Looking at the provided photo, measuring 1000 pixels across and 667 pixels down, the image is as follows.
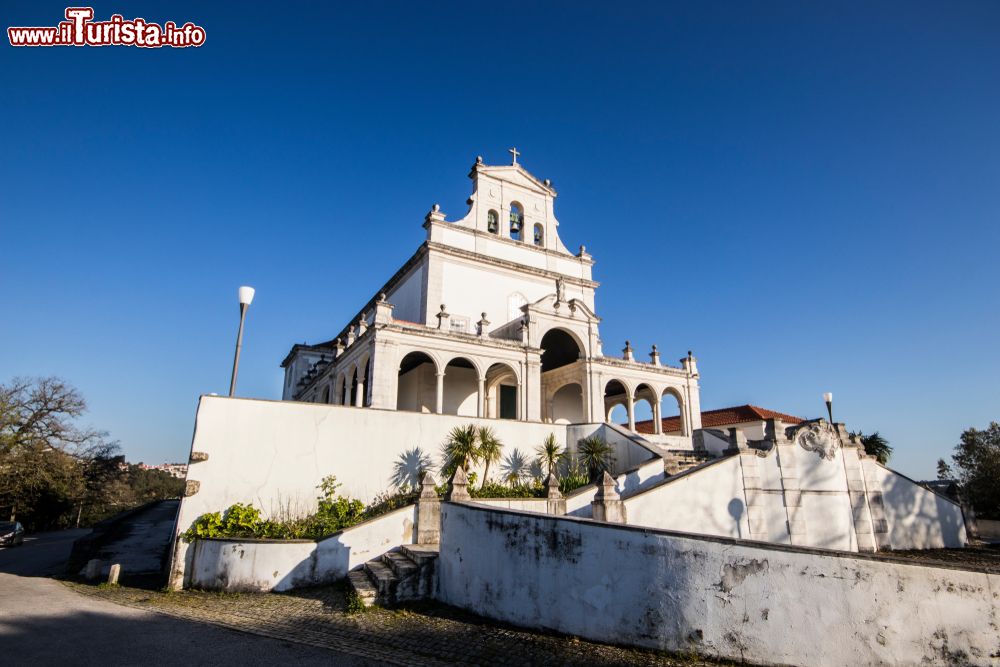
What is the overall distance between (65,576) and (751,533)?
17.0m

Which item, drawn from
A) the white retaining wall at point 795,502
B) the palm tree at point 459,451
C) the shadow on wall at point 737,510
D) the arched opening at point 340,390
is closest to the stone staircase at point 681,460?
the white retaining wall at point 795,502

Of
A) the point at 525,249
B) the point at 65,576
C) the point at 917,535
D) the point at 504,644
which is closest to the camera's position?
the point at 504,644

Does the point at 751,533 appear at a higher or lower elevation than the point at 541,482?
lower

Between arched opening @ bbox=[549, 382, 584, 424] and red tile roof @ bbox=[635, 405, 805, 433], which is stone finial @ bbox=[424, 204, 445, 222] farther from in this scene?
red tile roof @ bbox=[635, 405, 805, 433]

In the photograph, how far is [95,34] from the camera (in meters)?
11.5

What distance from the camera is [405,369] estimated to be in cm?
2691

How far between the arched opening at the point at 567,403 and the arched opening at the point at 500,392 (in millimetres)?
2667

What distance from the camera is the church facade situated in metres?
21.6

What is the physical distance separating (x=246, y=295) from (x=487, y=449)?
27.5ft

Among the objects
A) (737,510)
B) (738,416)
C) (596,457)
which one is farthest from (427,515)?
(738,416)

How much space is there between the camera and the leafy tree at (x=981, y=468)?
75.9 ft

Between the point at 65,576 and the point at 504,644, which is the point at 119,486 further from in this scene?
the point at 504,644

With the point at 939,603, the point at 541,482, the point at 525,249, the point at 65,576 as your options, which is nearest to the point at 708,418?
the point at 525,249

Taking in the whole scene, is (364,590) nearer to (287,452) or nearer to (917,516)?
(287,452)
